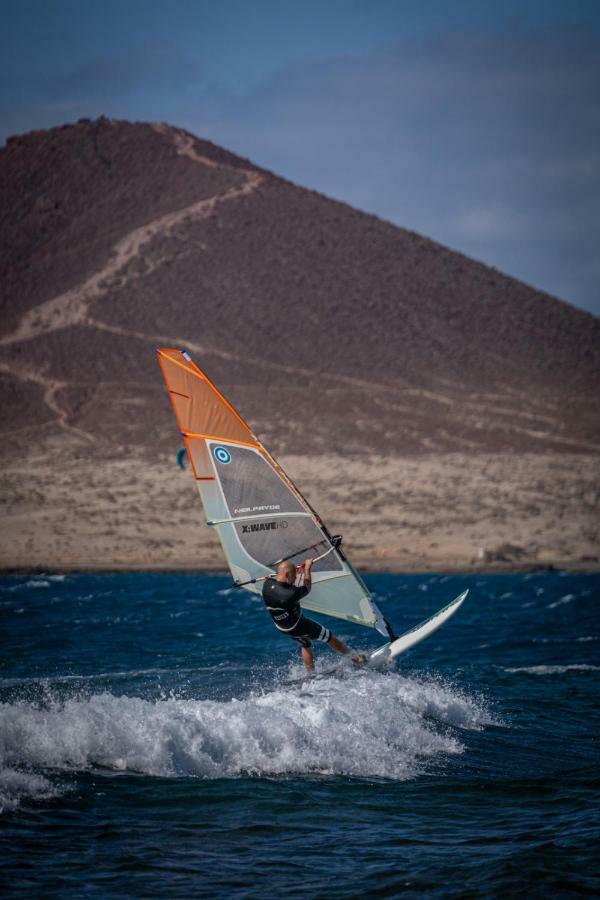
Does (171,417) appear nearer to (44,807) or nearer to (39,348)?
(39,348)

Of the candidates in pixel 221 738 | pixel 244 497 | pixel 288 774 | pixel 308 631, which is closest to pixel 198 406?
pixel 244 497

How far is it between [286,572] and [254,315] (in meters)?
51.7

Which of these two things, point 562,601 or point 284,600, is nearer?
point 284,600

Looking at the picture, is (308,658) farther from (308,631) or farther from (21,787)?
(21,787)

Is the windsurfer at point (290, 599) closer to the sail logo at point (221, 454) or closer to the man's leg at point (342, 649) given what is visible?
the man's leg at point (342, 649)

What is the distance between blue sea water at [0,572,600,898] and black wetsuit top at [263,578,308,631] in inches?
29.3

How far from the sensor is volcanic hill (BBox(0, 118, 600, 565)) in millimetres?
46375

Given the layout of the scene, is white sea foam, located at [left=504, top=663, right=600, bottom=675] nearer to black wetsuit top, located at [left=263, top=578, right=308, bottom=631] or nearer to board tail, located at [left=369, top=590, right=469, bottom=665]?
board tail, located at [left=369, top=590, right=469, bottom=665]

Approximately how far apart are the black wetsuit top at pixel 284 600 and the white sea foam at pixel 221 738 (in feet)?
2.75

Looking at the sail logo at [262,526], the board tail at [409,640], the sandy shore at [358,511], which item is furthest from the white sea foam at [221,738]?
the sandy shore at [358,511]

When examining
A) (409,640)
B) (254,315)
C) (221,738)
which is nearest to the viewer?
(221,738)

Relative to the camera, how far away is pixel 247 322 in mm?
60219

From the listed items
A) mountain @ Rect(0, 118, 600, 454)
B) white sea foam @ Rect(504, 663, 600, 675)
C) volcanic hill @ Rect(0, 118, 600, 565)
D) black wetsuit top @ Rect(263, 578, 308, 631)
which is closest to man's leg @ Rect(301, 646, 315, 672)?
black wetsuit top @ Rect(263, 578, 308, 631)

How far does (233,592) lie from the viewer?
21.7m
